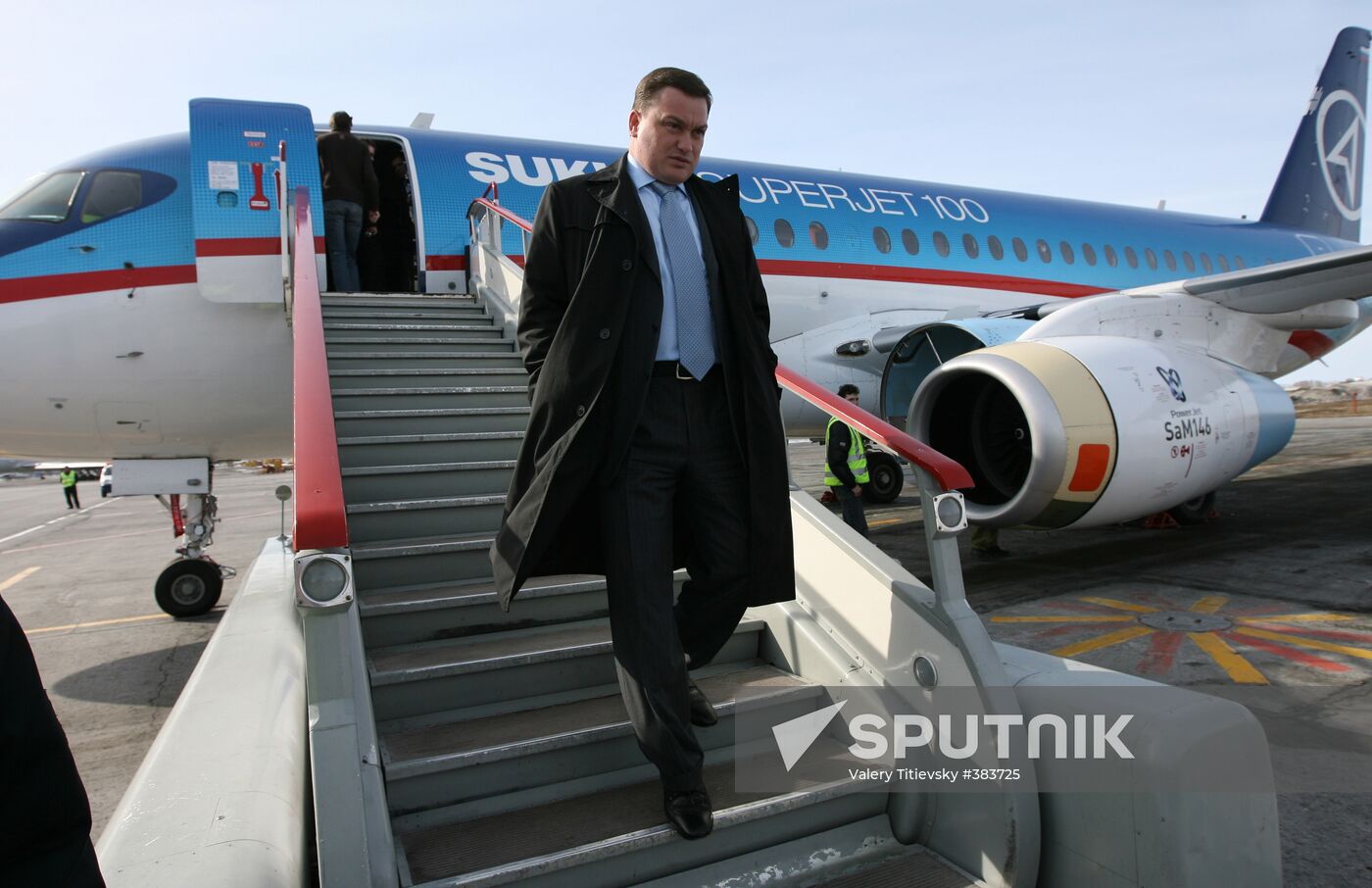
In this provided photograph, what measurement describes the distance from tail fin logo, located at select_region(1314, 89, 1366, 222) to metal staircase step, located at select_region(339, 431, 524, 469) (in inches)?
520

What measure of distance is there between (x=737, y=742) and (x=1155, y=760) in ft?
3.56

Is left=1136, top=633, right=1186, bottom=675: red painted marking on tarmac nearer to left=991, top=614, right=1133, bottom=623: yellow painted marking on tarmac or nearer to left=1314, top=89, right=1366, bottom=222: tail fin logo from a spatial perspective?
left=991, top=614, right=1133, bottom=623: yellow painted marking on tarmac

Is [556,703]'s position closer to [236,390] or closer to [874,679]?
[874,679]

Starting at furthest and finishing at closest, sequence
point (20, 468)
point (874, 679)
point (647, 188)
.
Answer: point (20, 468)
point (874, 679)
point (647, 188)

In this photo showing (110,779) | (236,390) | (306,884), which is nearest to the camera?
(306,884)

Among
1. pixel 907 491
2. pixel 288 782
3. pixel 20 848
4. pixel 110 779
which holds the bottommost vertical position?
pixel 907 491

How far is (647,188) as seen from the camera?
224cm

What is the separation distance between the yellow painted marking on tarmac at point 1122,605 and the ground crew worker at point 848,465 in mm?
2310

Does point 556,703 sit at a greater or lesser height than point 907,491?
greater

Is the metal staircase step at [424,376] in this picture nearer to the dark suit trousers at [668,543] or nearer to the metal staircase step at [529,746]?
the metal staircase step at [529,746]

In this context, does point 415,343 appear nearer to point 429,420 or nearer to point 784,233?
point 429,420

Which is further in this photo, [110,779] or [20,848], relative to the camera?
[110,779]

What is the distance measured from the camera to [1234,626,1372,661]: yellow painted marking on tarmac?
4.12m

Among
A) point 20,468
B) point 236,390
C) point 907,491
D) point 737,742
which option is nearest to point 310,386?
point 737,742
